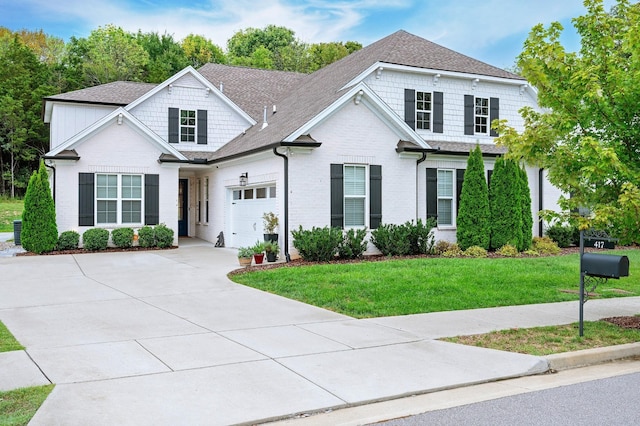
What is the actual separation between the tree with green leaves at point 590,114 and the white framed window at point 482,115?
13.2 metres

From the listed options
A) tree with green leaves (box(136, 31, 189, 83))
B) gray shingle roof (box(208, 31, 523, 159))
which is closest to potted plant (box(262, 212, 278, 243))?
gray shingle roof (box(208, 31, 523, 159))

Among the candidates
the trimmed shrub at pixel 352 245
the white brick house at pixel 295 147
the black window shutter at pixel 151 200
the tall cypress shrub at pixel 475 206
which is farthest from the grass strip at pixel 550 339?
the black window shutter at pixel 151 200

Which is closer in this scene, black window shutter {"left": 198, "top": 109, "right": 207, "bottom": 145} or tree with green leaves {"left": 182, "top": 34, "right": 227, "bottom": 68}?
black window shutter {"left": 198, "top": 109, "right": 207, "bottom": 145}

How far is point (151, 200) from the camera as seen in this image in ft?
70.3

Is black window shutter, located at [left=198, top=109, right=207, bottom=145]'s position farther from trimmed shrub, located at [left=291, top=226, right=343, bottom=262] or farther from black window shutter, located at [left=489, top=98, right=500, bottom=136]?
black window shutter, located at [left=489, top=98, right=500, bottom=136]

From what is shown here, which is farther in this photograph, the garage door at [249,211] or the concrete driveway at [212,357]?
the garage door at [249,211]

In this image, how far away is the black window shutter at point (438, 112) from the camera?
21.9 m

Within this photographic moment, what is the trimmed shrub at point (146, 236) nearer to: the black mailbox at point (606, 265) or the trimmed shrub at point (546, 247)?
the trimmed shrub at point (546, 247)

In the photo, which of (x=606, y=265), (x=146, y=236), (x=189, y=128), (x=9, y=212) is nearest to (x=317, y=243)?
(x=146, y=236)

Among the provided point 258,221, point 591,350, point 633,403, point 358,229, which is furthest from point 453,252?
point 633,403

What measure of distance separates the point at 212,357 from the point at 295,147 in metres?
10.8

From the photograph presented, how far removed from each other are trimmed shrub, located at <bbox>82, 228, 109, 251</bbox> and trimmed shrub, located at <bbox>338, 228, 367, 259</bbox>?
8.38 metres

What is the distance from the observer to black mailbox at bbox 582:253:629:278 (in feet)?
26.8

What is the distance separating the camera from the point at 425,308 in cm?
1034
